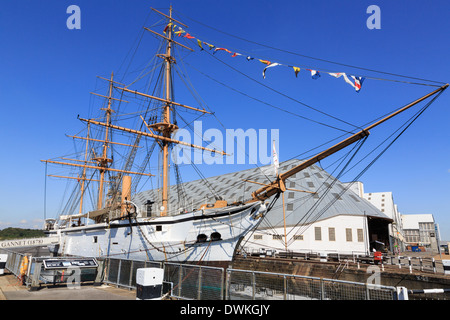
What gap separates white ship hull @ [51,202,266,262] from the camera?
737 inches

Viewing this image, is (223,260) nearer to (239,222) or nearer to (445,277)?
(239,222)

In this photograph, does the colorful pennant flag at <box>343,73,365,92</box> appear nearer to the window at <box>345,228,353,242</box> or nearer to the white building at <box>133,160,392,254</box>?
the white building at <box>133,160,392,254</box>

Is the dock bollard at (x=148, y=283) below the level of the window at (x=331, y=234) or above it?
below

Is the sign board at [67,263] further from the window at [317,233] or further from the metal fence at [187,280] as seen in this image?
the window at [317,233]

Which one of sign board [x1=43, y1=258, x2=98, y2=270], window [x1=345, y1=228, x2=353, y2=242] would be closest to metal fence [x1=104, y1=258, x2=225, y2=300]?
sign board [x1=43, y1=258, x2=98, y2=270]

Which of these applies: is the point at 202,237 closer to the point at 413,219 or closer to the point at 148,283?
the point at 148,283

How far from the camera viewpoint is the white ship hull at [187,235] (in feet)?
61.4

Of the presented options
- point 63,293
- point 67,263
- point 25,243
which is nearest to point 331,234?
point 67,263

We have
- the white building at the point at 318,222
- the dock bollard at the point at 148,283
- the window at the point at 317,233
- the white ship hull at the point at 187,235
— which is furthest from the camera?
the window at the point at 317,233

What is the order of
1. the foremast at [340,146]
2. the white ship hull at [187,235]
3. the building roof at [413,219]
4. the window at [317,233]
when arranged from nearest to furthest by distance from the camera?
the foremast at [340,146] → the white ship hull at [187,235] → the window at [317,233] → the building roof at [413,219]

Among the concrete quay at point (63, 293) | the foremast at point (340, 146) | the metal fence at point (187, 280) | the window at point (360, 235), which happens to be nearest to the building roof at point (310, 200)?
the window at point (360, 235)

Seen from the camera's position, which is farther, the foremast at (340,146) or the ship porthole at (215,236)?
the ship porthole at (215,236)
